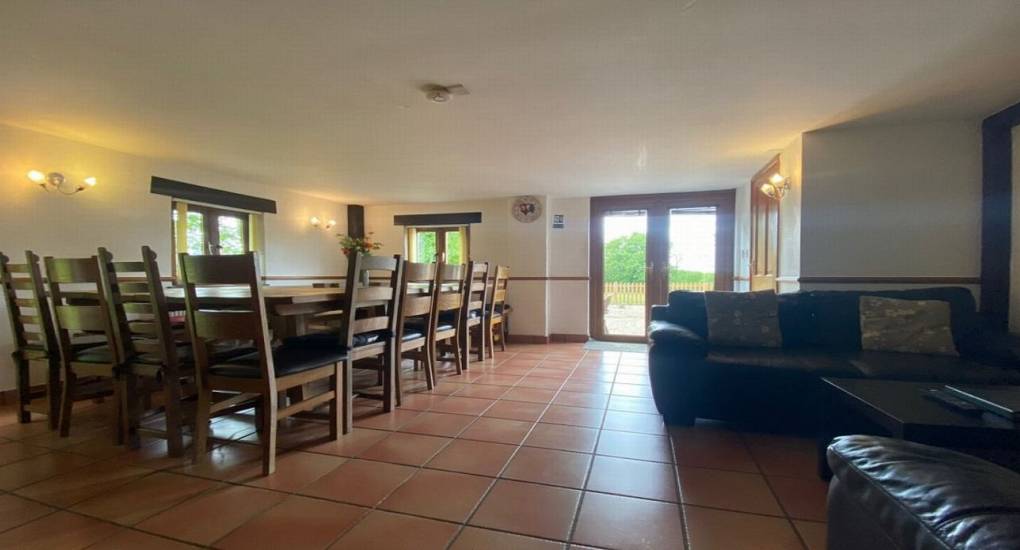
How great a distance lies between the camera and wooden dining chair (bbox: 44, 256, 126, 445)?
2.00 meters

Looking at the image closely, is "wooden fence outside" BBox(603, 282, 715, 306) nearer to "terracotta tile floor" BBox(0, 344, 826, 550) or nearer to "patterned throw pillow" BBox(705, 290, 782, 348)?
"patterned throw pillow" BBox(705, 290, 782, 348)

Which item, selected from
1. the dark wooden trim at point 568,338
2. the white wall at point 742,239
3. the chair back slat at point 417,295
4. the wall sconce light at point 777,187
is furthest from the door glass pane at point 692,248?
the chair back slat at point 417,295

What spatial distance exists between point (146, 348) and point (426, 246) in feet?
13.9

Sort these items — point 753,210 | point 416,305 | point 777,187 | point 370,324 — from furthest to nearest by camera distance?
1. point 753,210
2. point 777,187
3. point 416,305
4. point 370,324

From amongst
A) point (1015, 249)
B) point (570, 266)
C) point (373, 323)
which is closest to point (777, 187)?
point (1015, 249)

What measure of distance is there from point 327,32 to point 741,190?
4.65m

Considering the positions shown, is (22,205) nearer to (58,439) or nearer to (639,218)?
(58,439)

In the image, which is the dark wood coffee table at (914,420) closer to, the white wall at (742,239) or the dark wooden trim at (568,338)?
the white wall at (742,239)

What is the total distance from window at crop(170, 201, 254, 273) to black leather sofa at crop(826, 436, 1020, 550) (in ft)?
16.4

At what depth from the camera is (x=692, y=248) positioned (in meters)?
5.18

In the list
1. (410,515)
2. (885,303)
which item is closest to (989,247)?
(885,303)

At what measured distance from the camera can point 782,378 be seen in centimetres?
215

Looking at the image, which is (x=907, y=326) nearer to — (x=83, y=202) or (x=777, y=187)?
(x=777, y=187)

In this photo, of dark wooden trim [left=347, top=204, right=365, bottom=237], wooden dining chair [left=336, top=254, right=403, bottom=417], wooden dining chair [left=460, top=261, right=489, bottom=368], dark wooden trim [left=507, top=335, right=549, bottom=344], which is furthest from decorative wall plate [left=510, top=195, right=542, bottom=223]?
wooden dining chair [left=336, top=254, right=403, bottom=417]
